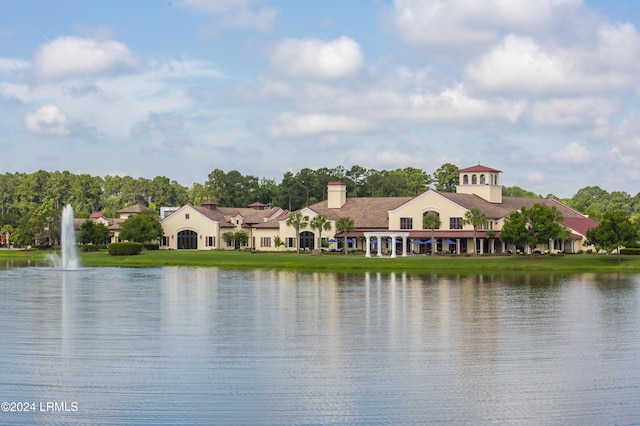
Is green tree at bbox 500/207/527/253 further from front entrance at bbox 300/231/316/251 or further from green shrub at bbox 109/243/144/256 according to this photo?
green shrub at bbox 109/243/144/256

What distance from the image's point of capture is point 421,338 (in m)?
28.3

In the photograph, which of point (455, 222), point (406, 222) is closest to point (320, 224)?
point (406, 222)

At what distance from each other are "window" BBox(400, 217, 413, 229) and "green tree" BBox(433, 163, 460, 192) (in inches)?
1937

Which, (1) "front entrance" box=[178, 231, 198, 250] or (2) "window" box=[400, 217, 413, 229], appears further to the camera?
(1) "front entrance" box=[178, 231, 198, 250]

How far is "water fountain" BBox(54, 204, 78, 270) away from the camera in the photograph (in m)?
71.8

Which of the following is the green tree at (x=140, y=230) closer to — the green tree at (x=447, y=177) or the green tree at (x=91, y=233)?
the green tree at (x=91, y=233)

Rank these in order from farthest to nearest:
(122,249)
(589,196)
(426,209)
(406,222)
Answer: (589,196), (406,222), (426,209), (122,249)

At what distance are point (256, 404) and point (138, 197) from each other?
147874mm

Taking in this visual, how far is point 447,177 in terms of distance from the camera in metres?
134

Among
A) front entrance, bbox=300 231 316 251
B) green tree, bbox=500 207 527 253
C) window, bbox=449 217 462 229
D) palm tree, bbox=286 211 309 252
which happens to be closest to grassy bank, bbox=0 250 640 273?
green tree, bbox=500 207 527 253

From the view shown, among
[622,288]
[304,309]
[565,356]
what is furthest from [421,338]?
[622,288]

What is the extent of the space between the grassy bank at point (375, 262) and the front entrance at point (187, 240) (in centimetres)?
1377

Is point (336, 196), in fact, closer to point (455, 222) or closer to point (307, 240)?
point (307, 240)

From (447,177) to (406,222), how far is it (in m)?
49.5
